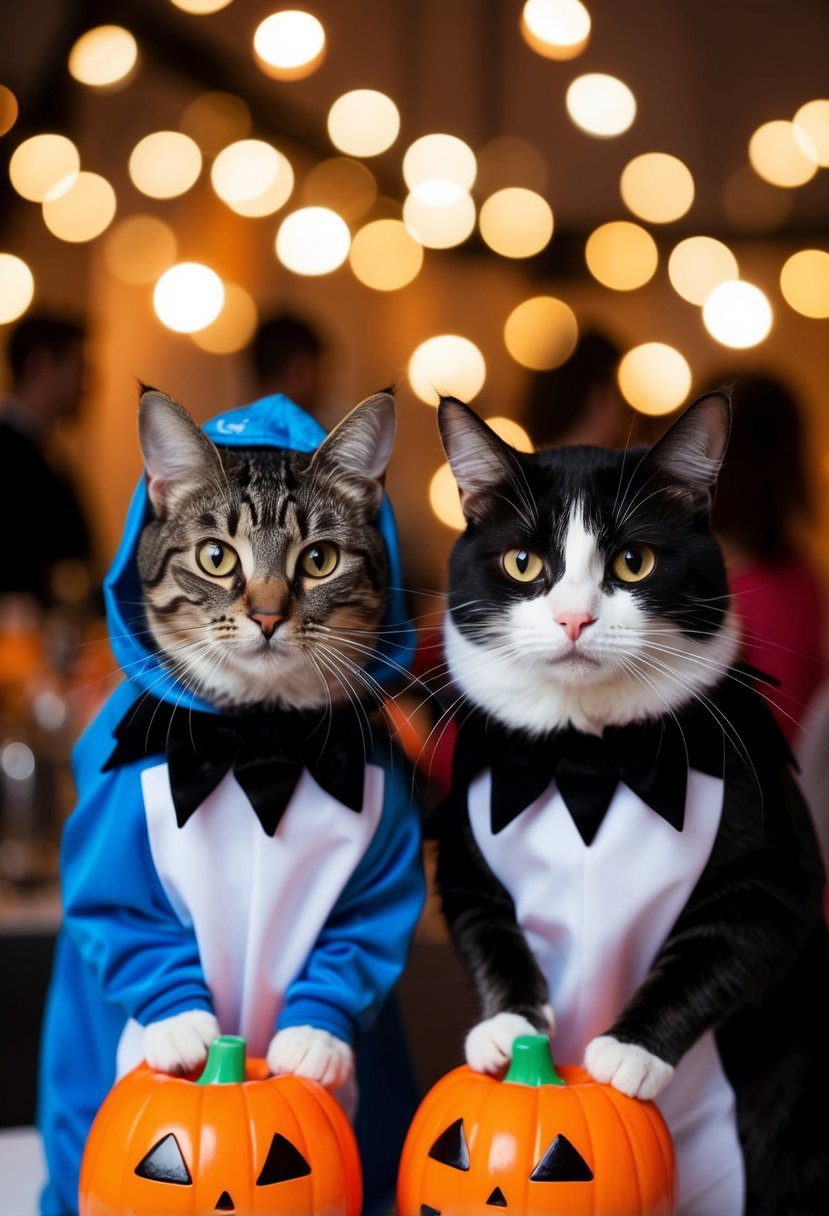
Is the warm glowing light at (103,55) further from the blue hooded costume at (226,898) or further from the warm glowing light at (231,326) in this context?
the blue hooded costume at (226,898)

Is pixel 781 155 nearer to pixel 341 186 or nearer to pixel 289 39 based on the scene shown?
pixel 341 186

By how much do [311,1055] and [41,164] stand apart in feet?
11.6

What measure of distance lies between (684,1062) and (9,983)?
3.85 feet

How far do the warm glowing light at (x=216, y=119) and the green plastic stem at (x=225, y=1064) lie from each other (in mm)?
3617

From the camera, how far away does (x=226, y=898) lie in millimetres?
1041

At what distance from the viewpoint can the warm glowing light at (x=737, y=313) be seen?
12.5ft

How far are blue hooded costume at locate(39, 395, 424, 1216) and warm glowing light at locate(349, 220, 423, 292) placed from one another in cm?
336

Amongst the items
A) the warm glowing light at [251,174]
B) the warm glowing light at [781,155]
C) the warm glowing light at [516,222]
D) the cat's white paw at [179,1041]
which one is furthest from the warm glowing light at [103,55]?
the cat's white paw at [179,1041]

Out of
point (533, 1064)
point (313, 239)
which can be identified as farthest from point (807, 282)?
point (533, 1064)

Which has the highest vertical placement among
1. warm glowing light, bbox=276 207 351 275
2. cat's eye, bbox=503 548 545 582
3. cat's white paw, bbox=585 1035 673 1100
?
warm glowing light, bbox=276 207 351 275

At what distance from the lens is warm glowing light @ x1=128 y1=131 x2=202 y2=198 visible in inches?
153

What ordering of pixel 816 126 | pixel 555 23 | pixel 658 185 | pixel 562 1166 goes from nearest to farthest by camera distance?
pixel 562 1166 → pixel 555 23 → pixel 816 126 → pixel 658 185

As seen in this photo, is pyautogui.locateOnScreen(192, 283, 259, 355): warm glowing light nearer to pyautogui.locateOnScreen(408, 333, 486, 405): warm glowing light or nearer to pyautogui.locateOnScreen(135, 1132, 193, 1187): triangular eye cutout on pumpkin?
pyautogui.locateOnScreen(408, 333, 486, 405): warm glowing light

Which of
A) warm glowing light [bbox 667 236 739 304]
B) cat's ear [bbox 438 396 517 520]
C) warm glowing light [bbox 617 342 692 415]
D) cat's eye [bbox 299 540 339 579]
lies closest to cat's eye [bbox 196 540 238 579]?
cat's eye [bbox 299 540 339 579]
